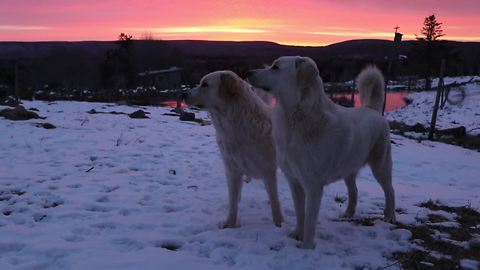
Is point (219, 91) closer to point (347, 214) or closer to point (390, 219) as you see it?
point (347, 214)

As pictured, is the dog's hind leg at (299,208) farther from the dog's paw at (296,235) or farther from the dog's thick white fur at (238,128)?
the dog's thick white fur at (238,128)

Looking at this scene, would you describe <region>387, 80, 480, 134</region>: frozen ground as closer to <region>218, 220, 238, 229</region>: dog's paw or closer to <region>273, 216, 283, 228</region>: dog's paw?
<region>273, 216, 283, 228</region>: dog's paw

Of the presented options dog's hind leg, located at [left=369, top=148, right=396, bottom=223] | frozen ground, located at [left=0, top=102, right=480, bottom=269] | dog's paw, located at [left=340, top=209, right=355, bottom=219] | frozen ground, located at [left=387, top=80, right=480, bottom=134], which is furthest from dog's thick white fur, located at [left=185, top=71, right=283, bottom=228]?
frozen ground, located at [left=387, top=80, right=480, bottom=134]

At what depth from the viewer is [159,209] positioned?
5176 mm

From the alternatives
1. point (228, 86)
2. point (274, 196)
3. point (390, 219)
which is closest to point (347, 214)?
point (390, 219)

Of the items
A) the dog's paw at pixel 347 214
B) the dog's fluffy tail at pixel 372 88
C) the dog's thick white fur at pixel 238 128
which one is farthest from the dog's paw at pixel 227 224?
the dog's fluffy tail at pixel 372 88

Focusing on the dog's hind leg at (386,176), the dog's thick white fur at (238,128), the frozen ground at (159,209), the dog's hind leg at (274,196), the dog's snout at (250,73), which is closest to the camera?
the frozen ground at (159,209)

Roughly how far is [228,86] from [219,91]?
0.12m

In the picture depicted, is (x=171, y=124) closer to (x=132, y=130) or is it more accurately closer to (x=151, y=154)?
(x=132, y=130)

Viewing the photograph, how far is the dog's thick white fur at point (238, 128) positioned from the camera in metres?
4.60

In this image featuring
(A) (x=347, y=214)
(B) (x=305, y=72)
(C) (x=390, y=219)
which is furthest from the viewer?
(A) (x=347, y=214)

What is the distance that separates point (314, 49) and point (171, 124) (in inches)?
3016

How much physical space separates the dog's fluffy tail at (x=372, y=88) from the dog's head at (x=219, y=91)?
1689mm

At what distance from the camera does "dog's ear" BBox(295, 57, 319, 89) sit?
150 inches
